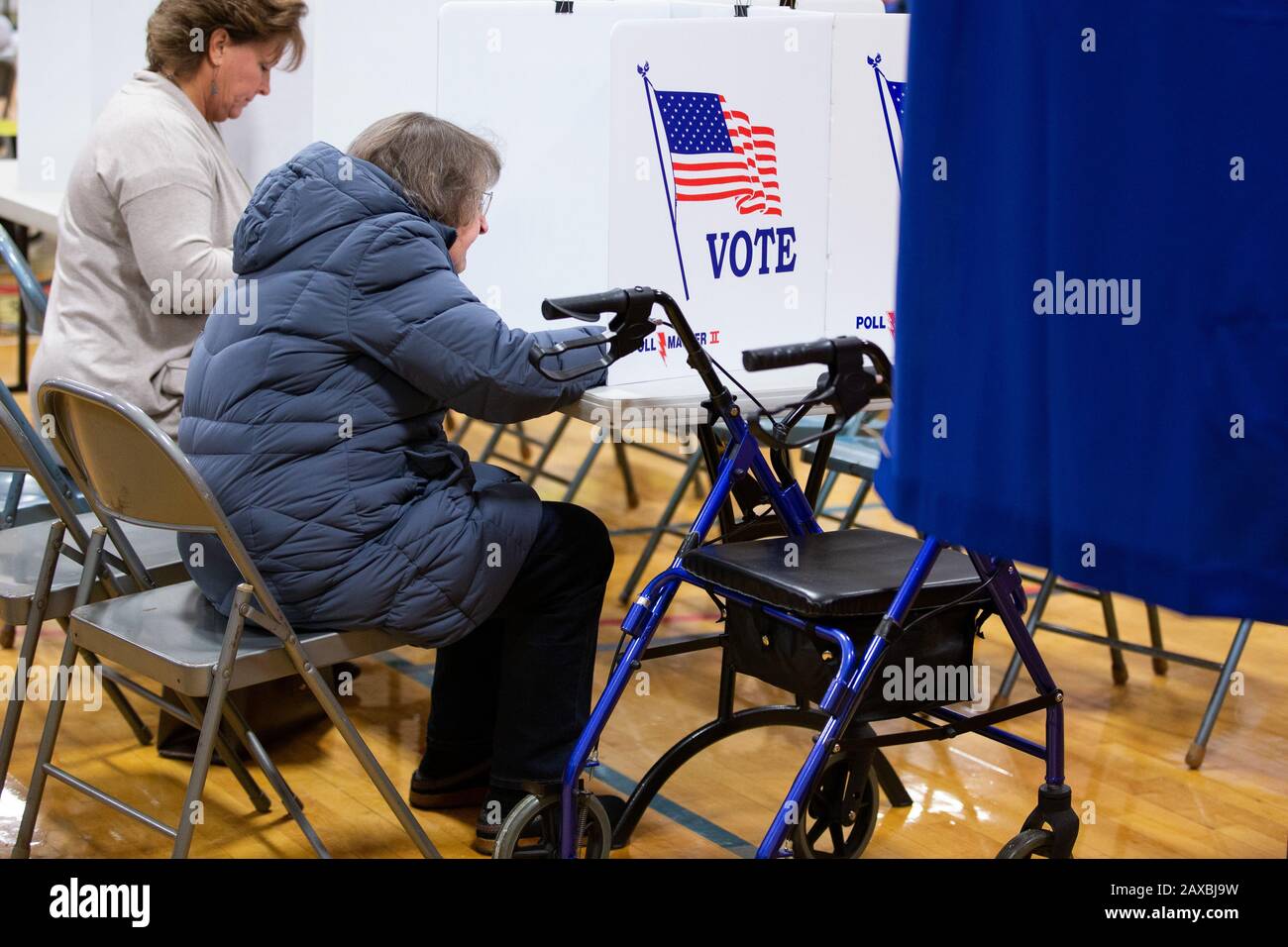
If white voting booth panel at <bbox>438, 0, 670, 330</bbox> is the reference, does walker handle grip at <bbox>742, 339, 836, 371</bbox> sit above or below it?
below

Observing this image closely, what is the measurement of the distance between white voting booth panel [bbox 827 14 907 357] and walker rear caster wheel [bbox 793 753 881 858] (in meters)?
0.92

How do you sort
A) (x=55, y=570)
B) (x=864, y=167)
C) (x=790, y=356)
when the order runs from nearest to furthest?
(x=790, y=356), (x=55, y=570), (x=864, y=167)

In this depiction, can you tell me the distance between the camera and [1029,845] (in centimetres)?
248

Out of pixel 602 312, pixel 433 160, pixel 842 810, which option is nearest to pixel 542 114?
pixel 433 160

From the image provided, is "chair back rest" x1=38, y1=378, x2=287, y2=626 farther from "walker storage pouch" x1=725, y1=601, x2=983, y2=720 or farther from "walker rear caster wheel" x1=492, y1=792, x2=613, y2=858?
"walker storage pouch" x1=725, y1=601, x2=983, y2=720

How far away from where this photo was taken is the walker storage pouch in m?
2.36

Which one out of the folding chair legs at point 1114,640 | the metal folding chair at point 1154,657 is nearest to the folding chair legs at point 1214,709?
the metal folding chair at point 1154,657

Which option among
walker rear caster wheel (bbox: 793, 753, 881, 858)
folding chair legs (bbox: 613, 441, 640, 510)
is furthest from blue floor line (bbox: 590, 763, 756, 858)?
folding chair legs (bbox: 613, 441, 640, 510)

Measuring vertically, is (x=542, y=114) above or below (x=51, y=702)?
above

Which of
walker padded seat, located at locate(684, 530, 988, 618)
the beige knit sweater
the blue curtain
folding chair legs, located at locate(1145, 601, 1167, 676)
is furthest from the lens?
folding chair legs, located at locate(1145, 601, 1167, 676)

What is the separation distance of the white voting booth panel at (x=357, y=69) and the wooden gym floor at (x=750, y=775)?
4.57 ft

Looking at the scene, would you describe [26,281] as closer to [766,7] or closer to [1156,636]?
[766,7]

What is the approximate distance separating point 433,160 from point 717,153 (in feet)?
1.94

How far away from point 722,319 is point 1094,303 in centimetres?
171
